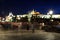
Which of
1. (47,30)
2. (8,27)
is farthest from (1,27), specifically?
Answer: (47,30)

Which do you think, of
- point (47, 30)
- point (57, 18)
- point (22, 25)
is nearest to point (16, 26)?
point (22, 25)

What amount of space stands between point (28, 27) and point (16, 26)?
8.99 feet

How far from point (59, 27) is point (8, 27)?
8.78 m

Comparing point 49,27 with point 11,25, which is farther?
point 11,25

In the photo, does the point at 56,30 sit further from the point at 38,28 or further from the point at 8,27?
the point at 8,27

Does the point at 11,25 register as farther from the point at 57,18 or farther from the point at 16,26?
the point at 57,18

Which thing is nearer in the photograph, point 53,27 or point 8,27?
point 53,27

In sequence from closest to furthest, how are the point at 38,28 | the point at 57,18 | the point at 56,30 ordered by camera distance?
1. the point at 56,30
2. the point at 38,28
3. the point at 57,18

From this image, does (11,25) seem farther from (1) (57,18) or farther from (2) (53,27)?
(1) (57,18)

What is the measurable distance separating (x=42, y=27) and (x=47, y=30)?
2848mm

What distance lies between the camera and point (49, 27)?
29.1 m

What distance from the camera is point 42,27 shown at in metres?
31.6

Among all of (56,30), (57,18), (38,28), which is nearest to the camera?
(56,30)

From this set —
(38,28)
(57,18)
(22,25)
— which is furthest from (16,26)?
(57,18)
